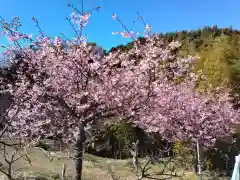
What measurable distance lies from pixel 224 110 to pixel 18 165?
905cm

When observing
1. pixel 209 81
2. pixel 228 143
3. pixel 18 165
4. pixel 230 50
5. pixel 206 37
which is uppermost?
pixel 206 37

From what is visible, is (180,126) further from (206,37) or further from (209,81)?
(206,37)

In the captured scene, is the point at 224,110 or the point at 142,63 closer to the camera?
the point at 142,63

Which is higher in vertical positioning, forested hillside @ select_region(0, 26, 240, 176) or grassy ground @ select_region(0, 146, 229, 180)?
forested hillside @ select_region(0, 26, 240, 176)

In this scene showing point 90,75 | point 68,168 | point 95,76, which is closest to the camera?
point 90,75

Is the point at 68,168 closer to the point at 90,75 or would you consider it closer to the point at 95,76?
the point at 95,76

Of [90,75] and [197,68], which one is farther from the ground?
[197,68]

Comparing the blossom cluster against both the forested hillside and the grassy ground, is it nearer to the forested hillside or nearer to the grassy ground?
the forested hillside

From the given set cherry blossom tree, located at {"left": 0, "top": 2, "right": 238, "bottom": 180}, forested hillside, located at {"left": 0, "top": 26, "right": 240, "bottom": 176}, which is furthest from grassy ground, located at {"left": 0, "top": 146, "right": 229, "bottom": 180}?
cherry blossom tree, located at {"left": 0, "top": 2, "right": 238, "bottom": 180}

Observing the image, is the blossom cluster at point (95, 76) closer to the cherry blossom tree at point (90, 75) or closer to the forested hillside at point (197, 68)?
the cherry blossom tree at point (90, 75)

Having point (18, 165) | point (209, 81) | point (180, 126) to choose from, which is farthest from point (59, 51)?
point (209, 81)

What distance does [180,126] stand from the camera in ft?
43.8

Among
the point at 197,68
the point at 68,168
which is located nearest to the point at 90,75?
the point at 68,168

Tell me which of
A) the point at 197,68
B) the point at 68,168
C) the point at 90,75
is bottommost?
the point at 68,168
